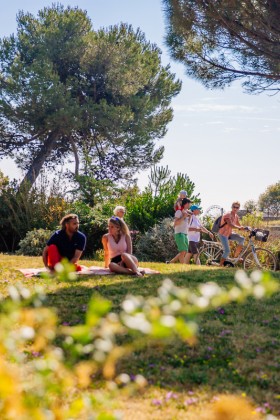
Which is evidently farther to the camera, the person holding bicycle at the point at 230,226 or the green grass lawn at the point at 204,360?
the person holding bicycle at the point at 230,226

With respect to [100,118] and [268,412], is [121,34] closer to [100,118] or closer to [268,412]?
[100,118]

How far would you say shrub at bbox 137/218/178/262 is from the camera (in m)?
14.2

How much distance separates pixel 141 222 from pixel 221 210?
7.68ft

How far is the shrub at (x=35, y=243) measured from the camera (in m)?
14.6

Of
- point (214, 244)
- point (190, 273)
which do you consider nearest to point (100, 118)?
point (214, 244)

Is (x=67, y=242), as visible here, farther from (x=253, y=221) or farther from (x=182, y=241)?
(x=253, y=221)

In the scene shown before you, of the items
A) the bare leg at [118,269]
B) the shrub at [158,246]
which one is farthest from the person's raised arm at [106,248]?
the shrub at [158,246]

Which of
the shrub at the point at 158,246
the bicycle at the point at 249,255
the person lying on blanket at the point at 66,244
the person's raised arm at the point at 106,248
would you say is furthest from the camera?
the shrub at the point at 158,246

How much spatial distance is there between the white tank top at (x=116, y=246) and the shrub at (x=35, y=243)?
225 inches

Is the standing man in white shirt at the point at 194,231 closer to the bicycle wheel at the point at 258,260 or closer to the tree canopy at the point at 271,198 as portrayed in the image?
the bicycle wheel at the point at 258,260

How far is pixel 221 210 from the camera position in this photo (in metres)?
14.9

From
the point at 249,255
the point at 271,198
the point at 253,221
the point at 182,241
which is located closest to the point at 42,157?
the point at 253,221

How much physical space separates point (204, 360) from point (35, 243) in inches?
400

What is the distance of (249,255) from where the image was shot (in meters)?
11.7
